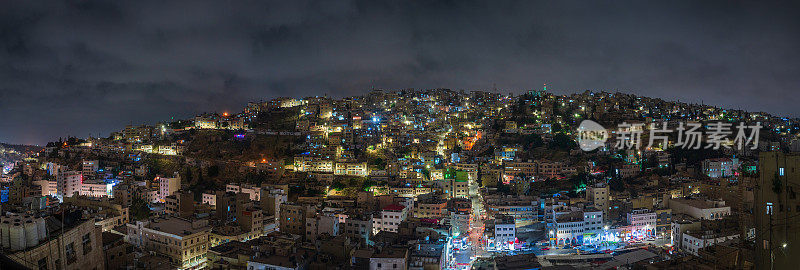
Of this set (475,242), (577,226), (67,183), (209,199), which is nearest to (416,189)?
(475,242)

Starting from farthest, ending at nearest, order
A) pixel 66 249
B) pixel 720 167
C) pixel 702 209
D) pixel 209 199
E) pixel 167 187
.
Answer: pixel 720 167, pixel 167 187, pixel 209 199, pixel 702 209, pixel 66 249

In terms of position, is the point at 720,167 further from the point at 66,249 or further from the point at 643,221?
the point at 66,249

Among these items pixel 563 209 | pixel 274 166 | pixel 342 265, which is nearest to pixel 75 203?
pixel 274 166

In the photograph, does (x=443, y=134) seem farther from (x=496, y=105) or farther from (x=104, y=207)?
(x=104, y=207)

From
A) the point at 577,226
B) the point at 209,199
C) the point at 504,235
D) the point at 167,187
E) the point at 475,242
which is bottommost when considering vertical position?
the point at 475,242

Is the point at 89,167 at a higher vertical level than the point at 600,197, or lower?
higher

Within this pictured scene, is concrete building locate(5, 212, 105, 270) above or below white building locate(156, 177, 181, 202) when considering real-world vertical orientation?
above

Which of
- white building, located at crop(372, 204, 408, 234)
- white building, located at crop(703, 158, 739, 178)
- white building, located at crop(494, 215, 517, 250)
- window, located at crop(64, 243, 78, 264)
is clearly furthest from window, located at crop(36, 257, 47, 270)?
white building, located at crop(703, 158, 739, 178)

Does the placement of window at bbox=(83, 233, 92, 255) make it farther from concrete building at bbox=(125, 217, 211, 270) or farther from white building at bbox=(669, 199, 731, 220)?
white building at bbox=(669, 199, 731, 220)
